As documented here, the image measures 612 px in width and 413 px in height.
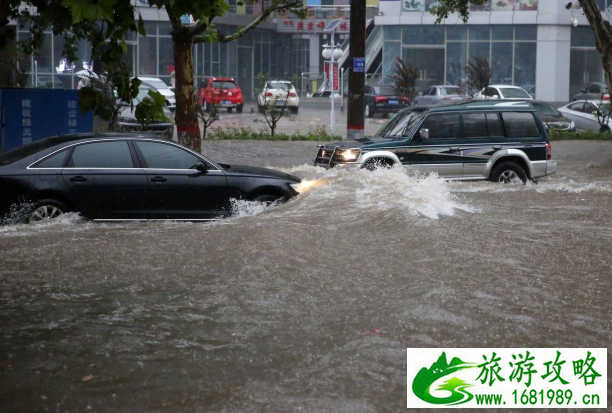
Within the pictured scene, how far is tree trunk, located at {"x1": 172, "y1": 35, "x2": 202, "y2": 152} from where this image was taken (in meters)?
15.9

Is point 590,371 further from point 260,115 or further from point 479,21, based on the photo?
point 479,21

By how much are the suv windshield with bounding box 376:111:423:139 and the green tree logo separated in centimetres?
914

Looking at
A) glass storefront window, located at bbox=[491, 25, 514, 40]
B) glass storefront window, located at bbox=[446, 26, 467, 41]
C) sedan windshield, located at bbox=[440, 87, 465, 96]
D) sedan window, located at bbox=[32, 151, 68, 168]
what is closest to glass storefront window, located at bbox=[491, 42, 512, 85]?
glass storefront window, located at bbox=[491, 25, 514, 40]

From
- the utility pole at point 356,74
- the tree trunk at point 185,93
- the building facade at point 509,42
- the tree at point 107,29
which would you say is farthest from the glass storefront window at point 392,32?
the tree at point 107,29

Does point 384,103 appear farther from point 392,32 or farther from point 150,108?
point 150,108

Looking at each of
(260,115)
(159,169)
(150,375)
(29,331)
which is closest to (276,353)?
(150,375)

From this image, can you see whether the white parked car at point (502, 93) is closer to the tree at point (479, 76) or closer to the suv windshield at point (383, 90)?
the tree at point (479, 76)

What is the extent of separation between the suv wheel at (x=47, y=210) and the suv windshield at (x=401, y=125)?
607 centimetres

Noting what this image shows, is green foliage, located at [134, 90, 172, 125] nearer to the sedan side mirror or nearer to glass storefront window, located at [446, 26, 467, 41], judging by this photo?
the sedan side mirror

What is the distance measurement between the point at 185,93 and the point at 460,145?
4814 millimetres

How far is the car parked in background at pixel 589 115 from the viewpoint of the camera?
1123 inches

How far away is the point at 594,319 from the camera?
7.70 m

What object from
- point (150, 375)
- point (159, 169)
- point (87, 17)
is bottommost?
point (150, 375)

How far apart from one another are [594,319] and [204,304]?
3284 millimetres
